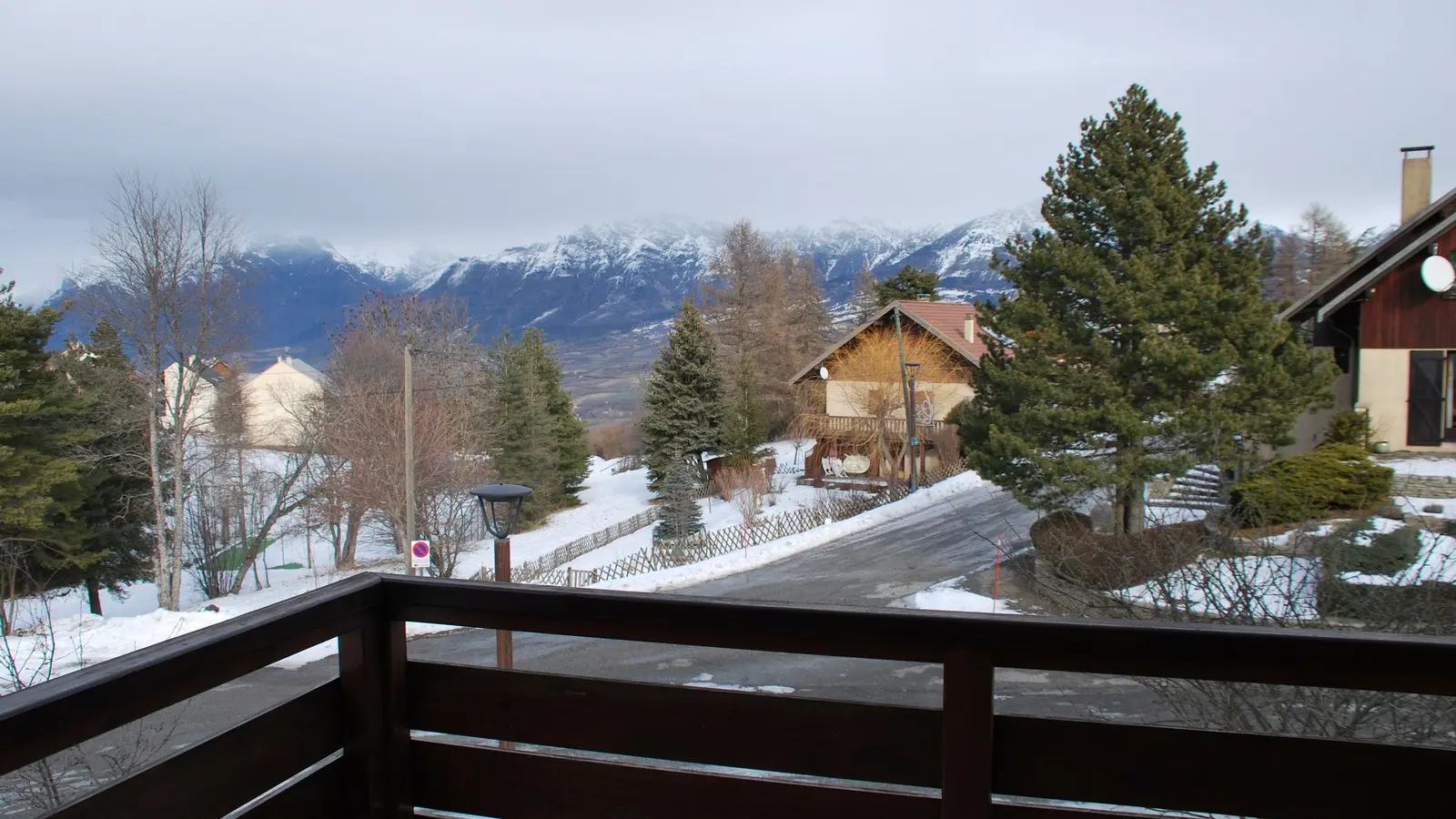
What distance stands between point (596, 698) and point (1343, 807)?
1.25m

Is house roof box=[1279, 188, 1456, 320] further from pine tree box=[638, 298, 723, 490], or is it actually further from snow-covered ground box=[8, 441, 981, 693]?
pine tree box=[638, 298, 723, 490]

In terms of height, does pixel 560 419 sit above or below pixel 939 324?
below

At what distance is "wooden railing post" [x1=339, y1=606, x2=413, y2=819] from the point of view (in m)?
1.91

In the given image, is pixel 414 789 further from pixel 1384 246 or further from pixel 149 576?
pixel 149 576

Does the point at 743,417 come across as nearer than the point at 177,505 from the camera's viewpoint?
No

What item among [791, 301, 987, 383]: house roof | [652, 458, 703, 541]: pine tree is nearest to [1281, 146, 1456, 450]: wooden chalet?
[791, 301, 987, 383]: house roof

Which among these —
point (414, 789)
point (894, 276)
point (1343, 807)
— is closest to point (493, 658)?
point (414, 789)

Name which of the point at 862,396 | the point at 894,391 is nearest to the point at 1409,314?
the point at 894,391

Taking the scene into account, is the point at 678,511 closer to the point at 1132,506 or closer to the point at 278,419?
the point at 278,419

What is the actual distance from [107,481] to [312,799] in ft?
89.7

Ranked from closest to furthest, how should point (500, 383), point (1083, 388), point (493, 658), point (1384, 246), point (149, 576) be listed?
1. point (493, 658)
2. point (1083, 388)
3. point (1384, 246)
4. point (149, 576)
5. point (500, 383)

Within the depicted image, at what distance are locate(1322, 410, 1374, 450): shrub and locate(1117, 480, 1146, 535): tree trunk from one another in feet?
11.2

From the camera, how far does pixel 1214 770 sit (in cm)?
155

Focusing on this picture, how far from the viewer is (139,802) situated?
148 cm
